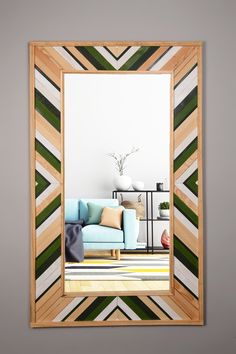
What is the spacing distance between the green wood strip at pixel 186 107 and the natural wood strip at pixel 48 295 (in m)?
1.26

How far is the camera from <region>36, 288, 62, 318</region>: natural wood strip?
4309mm

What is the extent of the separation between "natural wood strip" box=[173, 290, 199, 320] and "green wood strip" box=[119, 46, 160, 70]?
1.44 m

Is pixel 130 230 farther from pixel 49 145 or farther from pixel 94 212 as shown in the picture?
pixel 49 145

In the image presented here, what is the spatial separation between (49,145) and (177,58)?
0.97 m

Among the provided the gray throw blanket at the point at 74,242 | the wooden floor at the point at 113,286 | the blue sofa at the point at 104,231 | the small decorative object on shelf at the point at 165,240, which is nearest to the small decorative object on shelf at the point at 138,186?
the blue sofa at the point at 104,231

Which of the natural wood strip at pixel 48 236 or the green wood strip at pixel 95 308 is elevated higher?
the natural wood strip at pixel 48 236

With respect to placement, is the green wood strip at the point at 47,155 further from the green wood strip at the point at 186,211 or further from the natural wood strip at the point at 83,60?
the green wood strip at the point at 186,211

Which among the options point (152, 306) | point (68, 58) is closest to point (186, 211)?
point (152, 306)

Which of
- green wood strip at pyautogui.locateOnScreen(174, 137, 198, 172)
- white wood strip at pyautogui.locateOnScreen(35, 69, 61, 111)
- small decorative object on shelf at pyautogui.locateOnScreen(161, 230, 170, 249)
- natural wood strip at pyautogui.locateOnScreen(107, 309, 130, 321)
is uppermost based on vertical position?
white wood strip at pyautogui.locateOnScreen(35, 69, 61, 111)

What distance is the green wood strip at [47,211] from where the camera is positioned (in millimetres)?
4301

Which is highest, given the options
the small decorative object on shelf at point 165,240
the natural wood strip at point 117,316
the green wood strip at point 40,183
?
the green wood strip at point 40,183

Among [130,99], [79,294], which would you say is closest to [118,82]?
[130,99]

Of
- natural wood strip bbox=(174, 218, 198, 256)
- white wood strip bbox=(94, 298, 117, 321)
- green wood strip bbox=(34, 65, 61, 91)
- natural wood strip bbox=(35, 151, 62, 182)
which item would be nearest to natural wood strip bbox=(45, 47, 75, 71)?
green wood strip bbox=(34, 65, 61, 91)

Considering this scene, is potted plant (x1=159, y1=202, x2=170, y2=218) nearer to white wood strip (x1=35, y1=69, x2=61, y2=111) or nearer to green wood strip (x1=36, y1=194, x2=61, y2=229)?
green wood strip (x1=36, y1=194, x2=61, y2=229)
